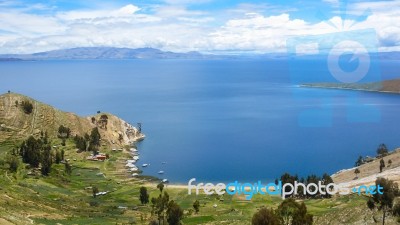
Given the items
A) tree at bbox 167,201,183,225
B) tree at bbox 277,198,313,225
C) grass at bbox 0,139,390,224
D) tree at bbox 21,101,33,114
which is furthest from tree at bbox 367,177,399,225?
tree at bbox 21,101,33,114

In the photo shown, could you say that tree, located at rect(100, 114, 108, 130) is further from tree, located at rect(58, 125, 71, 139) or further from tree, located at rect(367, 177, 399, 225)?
tree, located at rect(367, 177, 399, 225)

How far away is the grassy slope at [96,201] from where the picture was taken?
4375cm

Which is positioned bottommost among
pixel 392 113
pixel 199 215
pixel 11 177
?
pixel 199 215

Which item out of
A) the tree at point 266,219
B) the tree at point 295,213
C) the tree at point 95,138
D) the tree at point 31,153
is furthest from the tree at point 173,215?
the tree at point 95,138

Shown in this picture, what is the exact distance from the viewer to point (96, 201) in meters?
69.2

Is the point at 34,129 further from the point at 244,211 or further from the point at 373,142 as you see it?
the point at 373,142

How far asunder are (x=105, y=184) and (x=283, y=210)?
5817 centimetres

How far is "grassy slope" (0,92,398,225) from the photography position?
4375 cm

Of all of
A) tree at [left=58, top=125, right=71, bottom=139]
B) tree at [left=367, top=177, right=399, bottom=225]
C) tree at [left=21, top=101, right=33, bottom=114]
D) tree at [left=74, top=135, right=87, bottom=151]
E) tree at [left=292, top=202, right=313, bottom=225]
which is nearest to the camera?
tree at [left=292, top=202, right=313, bottom=225]

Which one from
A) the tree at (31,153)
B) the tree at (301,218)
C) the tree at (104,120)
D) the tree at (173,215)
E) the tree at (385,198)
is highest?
the tree at (104,120)

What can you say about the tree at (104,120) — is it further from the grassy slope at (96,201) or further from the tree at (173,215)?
the tree at (173,215)

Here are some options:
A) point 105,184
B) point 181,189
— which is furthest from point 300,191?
point 105,184

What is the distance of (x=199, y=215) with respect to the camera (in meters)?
56.5

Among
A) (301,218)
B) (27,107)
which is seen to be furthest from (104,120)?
(301,218)
